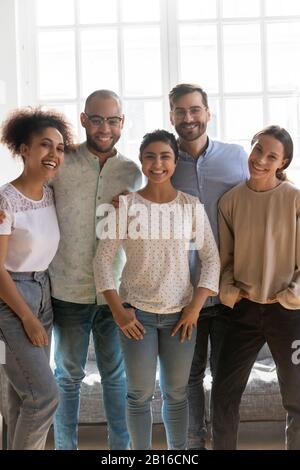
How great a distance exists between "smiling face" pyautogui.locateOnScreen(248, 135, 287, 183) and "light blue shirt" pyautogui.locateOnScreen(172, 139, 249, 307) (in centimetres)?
15

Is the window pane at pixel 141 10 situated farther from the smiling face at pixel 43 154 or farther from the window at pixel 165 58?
the smiling face at pixel 43 154

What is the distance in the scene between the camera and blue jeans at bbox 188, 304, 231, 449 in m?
2.11

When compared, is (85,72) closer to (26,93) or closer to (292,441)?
(26,93)

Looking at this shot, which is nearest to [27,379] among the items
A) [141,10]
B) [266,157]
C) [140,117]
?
[266,157]

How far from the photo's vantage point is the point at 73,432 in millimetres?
2166

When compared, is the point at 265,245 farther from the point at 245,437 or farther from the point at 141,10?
the point at 141,10

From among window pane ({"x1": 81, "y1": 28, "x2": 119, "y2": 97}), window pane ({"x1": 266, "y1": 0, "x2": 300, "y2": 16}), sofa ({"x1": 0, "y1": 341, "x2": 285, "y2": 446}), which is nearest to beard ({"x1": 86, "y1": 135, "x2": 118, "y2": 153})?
sofa ({"x1": 0, "y1": 341, "x2": 285, "y2": 446})

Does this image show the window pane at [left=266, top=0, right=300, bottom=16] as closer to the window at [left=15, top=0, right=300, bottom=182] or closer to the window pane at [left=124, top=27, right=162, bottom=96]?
the window at [left=15, top=0, right=300, bottom=182]

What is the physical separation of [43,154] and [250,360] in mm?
937

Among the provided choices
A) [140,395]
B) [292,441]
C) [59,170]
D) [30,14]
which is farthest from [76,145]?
[30,14]

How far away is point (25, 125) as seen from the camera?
195 cm

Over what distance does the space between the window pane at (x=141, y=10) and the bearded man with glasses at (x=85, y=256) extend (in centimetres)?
136

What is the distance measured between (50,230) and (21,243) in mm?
120
